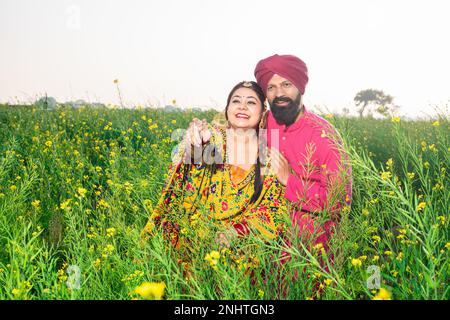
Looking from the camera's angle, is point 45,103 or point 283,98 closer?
point 283,98

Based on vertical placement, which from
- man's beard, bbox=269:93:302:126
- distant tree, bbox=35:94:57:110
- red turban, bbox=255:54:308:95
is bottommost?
man's beard, bbox=269:93:302:126

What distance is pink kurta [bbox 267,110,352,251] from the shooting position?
245cm

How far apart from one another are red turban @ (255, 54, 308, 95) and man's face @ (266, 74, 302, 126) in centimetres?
3

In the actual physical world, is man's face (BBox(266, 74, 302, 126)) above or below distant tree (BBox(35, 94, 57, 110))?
below

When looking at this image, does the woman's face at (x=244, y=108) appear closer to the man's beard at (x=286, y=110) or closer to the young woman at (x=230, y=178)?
the young woman at (x=230, y=178)

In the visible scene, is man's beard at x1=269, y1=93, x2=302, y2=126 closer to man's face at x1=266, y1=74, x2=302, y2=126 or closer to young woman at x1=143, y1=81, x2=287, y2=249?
man's face at x1=266, y1=74, x2=302, y2=126

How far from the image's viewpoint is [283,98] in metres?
3.12

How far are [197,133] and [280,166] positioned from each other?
532 mm

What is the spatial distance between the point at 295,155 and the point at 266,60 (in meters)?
0.60

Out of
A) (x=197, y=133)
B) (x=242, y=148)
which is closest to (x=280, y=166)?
(x=242, y=148)

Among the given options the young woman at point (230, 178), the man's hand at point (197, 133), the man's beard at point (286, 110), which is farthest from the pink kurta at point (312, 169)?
the man's hand at point (197, 133)

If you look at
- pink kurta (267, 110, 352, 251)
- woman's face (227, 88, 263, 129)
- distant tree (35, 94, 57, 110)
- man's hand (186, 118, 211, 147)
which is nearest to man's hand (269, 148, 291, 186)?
pink kurta (267, 110, 352, 251)

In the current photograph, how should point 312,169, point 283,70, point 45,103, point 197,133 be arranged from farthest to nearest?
point 45,103 → point 283,70 → point 197,133 → point 312,169

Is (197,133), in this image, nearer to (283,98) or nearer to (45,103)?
(283,98)
